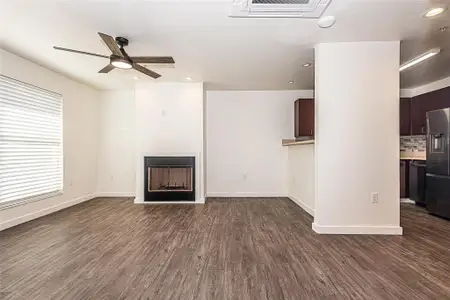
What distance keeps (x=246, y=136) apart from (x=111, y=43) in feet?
13.5

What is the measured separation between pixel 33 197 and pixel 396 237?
17.2 feet

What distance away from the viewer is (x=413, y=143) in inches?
244

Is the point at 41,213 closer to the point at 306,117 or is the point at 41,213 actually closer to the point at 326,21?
the point at 326,21

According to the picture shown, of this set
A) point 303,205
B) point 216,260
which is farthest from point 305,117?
point 216,260

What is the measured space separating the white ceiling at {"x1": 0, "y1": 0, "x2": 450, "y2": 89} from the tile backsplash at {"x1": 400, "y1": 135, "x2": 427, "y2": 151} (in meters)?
1.73

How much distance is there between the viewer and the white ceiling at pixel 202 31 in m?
2.69

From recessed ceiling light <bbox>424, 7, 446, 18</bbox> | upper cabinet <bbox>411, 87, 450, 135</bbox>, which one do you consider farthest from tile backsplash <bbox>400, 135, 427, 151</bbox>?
recessed ceiling light <bbox>424, 7, 446, 18</bbox>

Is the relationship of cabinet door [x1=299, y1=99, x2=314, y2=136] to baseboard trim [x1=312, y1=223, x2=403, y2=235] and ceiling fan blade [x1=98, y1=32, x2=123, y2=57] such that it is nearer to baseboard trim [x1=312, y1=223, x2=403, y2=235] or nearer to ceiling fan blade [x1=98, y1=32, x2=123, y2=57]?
baseboard trim [x1=312, y1=223, x2=403, y2=235]

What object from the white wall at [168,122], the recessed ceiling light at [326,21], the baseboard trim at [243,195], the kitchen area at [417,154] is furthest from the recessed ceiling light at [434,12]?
the baseboard trim at [243,195]

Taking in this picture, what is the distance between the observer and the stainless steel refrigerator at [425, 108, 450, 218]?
4.29 metres

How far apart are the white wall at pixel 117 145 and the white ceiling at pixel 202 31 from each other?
5.94ft

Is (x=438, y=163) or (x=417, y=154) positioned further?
(x=417, y=154)

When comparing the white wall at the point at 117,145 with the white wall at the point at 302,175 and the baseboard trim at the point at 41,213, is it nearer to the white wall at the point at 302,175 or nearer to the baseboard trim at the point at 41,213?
the baseboard trim at the point at 41,213

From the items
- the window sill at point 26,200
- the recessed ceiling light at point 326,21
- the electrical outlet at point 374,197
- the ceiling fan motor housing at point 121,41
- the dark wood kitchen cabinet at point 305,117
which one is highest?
the recessed ceiling light at point 326,21
